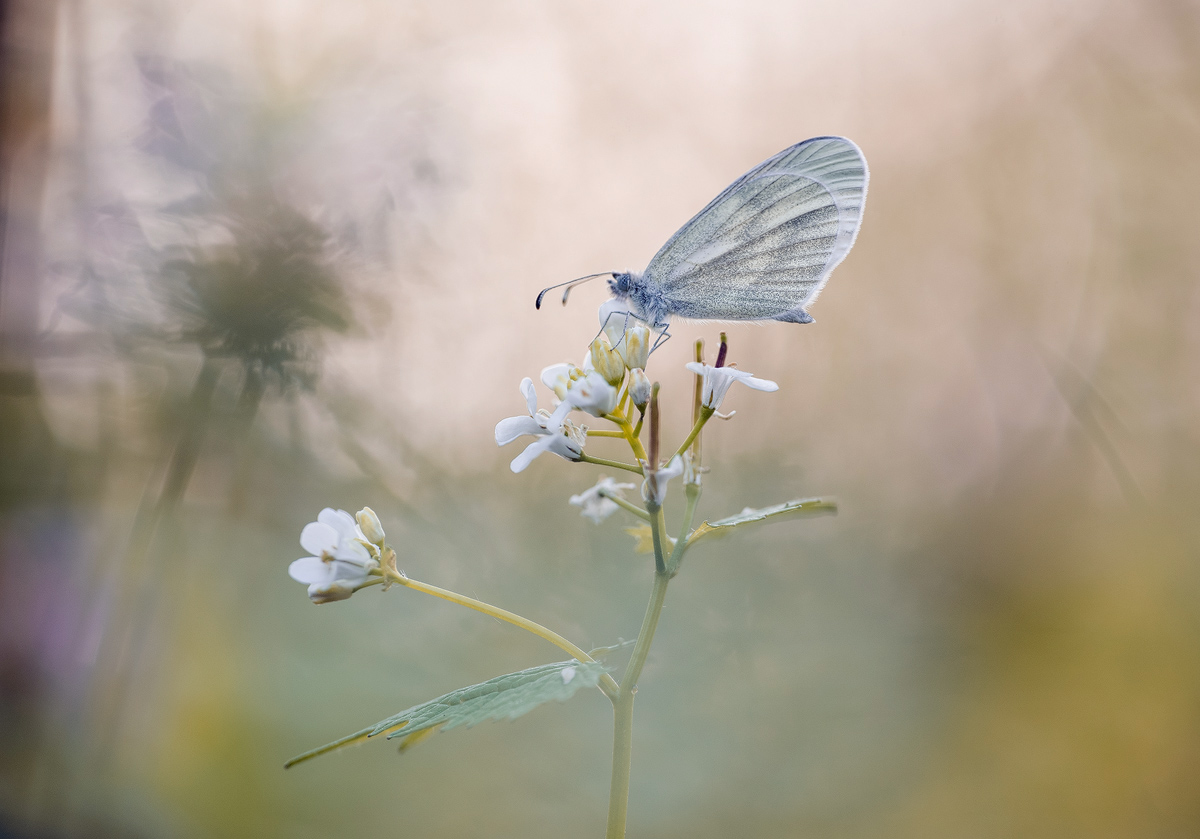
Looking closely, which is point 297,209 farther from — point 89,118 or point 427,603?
point 427,603

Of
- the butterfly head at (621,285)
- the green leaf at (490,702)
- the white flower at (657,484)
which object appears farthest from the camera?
the butterfly head at (621,285)

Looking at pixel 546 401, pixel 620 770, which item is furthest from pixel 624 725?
pixel 546 401

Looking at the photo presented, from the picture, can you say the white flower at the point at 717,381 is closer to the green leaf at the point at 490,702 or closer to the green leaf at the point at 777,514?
the green leaf at the point at 777,514

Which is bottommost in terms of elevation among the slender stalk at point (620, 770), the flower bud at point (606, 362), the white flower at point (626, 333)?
the slender stalk at point (620, 770)

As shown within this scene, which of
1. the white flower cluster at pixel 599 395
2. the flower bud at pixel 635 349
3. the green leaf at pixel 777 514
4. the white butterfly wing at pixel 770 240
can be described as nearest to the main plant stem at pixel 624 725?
the green leaf at pixel 777 514

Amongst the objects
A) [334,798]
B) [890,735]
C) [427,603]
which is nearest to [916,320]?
[890,735]

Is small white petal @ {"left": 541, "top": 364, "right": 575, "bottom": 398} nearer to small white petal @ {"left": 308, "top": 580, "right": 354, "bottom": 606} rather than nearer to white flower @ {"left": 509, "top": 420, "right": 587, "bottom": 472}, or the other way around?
white flower @ {"left": 509, "top": 420, "right": 587, "bottom": 472}
